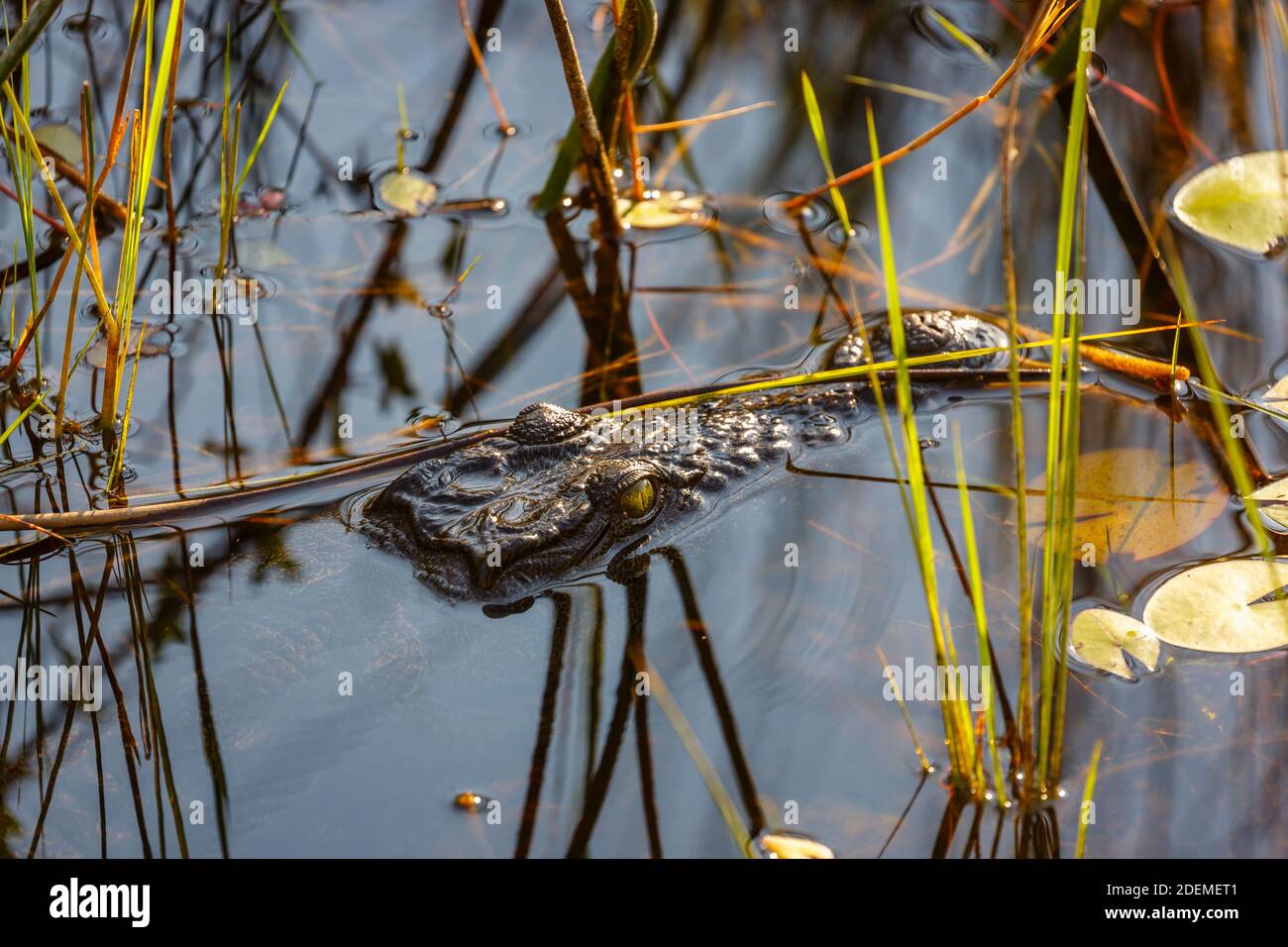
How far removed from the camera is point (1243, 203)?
419 centimetres

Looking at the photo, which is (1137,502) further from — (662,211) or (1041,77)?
(1041,77)

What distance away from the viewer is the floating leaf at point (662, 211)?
176 inches

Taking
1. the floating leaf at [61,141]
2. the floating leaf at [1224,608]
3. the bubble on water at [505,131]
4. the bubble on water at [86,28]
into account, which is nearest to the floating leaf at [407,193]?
the bubble on water at [505,131]

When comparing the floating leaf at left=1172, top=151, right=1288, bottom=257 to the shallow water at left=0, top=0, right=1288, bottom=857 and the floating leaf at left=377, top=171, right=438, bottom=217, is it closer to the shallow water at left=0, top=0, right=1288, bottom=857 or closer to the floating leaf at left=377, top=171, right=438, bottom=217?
the shallow water at left=0, top=0, right=1288, bottom=857

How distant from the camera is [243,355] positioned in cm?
396

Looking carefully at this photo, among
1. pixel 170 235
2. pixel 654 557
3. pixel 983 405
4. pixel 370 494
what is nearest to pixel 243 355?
pixel 170 235

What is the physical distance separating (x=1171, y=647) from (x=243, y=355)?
2934mm

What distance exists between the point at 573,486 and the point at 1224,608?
64.3 inches

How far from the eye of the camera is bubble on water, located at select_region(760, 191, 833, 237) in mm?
4461

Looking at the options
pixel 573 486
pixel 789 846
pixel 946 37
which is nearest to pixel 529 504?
→ pixel 573 486

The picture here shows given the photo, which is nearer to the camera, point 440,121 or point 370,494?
point 370,494

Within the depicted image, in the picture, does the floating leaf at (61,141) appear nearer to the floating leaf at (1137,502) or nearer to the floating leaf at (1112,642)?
the floating leaf at (1137,502)

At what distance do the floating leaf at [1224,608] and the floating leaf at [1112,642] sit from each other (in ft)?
0.16

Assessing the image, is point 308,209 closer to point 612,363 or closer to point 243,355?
point 243,355
